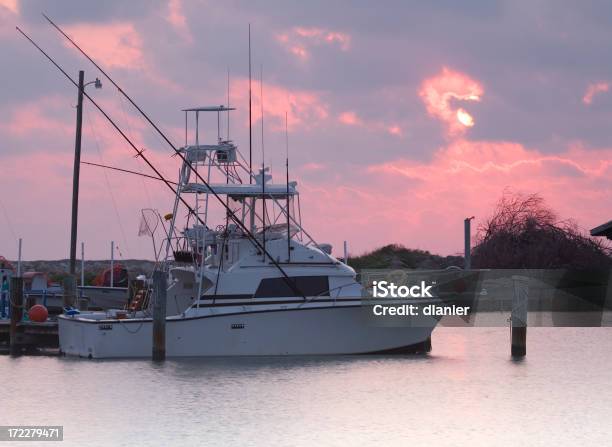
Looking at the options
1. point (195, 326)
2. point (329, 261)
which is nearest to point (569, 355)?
point (329, 261)

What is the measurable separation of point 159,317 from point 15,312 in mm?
6150

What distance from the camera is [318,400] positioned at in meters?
35.5

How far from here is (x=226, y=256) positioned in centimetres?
4122

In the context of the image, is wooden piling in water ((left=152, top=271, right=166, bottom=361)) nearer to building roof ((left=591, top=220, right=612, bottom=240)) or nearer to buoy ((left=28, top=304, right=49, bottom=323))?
buoy ((left=28, top=304, right=49, bottom=323))

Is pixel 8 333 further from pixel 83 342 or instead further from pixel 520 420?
pixel 520 420

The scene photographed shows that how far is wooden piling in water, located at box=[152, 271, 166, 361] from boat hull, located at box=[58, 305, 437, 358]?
0.51m

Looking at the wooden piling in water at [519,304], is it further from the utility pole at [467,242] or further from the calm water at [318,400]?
the utility pole at [467,242]

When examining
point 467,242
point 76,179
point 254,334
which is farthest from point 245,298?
point 467,242

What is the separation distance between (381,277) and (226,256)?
584 centimetres

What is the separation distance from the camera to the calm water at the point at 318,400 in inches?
1197

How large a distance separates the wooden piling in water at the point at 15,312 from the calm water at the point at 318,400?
21.0 inches

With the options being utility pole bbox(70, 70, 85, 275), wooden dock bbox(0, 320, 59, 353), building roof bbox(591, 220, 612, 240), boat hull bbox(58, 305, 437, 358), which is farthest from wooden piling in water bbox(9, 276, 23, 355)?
building roof bbox(591, 220, 612, 240)

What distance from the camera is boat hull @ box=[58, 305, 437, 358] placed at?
40.2m

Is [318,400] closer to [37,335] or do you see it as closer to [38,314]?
[37,335]
